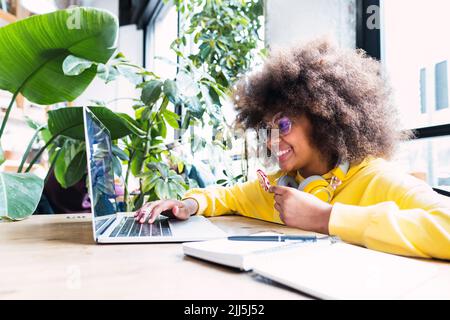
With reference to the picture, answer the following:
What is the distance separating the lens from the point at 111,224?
2.34ft

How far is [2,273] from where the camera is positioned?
38 centimetres

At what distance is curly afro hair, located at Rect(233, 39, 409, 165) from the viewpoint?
A: 87 centimetres

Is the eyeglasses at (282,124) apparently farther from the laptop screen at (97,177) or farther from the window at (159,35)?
the window at (159,35)

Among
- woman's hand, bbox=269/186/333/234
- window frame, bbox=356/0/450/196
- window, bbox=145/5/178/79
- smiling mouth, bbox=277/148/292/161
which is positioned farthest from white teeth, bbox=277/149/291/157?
window, bbox=145/5/178/79

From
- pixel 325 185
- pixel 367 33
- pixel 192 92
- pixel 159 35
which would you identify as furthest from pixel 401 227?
pixel 159 35

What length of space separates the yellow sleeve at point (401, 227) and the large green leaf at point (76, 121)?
2.65ft

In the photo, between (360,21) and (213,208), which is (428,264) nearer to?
(213,208)

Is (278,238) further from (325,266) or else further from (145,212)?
(145,212)

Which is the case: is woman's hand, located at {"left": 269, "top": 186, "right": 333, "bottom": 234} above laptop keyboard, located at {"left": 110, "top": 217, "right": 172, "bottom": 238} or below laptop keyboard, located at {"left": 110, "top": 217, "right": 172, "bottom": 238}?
above

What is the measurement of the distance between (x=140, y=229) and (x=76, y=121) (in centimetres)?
62

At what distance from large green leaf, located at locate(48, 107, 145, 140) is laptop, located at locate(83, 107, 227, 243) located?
1.10 ft

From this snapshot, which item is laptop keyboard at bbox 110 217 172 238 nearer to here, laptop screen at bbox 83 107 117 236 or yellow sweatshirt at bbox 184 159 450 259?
laptop screen at bbox 83 107 117 236

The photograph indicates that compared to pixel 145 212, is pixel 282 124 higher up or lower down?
higher up
